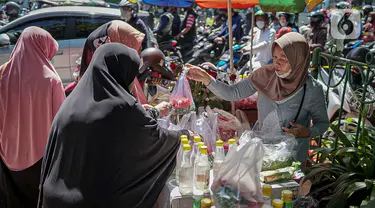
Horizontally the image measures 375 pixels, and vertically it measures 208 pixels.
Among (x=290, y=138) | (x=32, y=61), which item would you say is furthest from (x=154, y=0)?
(x=290, y=138)

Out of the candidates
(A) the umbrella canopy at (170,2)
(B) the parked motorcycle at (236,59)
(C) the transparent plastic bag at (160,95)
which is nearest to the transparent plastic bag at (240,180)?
(C) the transparent plastic bag at (160,95)

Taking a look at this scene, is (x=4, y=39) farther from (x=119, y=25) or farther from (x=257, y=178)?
(x=257, y=178)

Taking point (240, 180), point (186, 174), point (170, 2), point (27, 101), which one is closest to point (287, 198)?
point (240, 180)

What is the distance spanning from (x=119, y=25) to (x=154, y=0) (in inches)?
178

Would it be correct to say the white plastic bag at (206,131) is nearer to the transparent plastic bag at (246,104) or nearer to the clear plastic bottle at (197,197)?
the clear plastic bottle at (197,197)

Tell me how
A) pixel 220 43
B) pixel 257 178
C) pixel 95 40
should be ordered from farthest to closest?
pixel 220 43, pixel 95 40, pixel 257 178

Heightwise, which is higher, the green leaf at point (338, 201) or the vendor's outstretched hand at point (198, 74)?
the vendor's outstretched hand at point (198, 74)

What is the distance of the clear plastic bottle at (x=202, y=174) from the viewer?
2242 millimetres

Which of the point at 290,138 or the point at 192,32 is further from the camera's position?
the point at 192,32

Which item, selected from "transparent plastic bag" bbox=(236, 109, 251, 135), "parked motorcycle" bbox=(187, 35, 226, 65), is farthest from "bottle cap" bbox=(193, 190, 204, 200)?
"parked motorcycle" bbox=(187, 35, 226, 65)

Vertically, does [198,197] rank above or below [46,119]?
below

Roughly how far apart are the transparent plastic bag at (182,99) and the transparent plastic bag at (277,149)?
603mm

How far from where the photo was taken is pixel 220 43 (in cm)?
971

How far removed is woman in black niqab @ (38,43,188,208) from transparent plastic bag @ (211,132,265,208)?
45 cm
